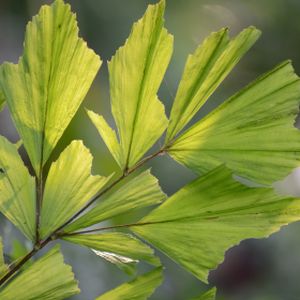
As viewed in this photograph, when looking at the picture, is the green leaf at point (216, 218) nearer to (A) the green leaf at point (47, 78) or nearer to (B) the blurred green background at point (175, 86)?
(A) the green leaf at point (47, 78)

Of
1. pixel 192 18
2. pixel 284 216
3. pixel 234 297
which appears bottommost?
pixel 234 297

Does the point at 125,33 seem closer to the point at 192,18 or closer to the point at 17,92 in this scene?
the point at 192,18

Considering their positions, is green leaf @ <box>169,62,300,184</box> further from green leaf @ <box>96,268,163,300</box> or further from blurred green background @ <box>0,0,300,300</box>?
blurred green background @ <box>0,0,300,300</box>

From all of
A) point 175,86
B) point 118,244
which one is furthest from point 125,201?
point 175,86

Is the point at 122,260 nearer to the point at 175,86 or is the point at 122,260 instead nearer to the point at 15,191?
the point at 15,191

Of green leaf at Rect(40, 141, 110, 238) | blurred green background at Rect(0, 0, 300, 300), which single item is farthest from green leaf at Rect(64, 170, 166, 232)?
blurred green background at Rect(0, 0, 300, 300)

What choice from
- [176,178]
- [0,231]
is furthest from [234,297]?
[0,231]

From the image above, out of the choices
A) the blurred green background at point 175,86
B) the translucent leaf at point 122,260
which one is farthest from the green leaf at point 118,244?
the blurred green background at point 175,86
